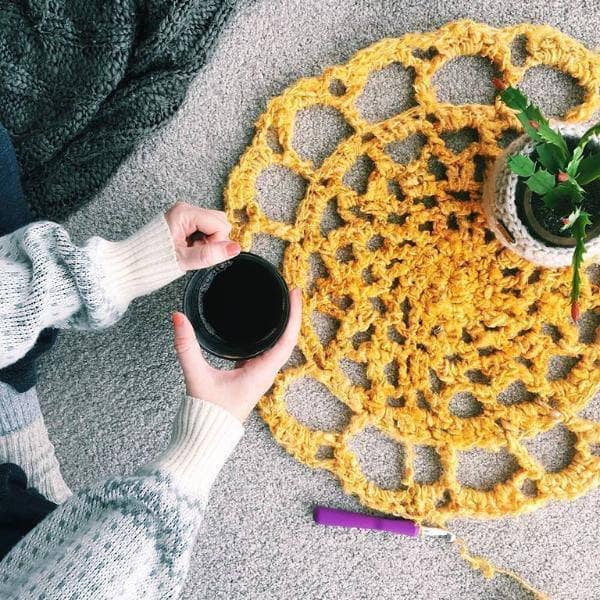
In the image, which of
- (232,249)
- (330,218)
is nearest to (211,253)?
(232,249)

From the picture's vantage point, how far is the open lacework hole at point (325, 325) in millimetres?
609

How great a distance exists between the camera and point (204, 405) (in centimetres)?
51

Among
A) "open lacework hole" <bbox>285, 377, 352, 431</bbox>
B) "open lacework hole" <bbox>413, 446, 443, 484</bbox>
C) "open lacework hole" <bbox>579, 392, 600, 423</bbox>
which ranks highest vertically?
"open lacework hole" <bbox>285, 377, 352, 431</bbox>

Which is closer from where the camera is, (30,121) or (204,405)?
(204,405)

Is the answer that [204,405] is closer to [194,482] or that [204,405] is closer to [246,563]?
[194,482]

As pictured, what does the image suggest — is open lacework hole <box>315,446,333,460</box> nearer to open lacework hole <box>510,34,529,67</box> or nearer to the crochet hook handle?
the crochet hook handle

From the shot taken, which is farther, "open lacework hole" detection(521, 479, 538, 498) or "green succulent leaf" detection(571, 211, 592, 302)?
"open lacework hole" detection(521, 479, 538, 498)

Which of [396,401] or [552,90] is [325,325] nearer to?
[396,401]

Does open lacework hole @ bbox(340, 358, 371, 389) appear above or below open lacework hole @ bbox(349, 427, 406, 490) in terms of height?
above

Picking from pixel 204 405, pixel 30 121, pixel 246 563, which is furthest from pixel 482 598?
pixel 30 121

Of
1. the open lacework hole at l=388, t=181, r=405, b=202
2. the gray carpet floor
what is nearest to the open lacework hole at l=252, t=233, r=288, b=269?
the gray carpet floor

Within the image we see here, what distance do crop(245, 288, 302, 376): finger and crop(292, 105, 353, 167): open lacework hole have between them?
0.49 ft

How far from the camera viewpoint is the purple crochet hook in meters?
0.60

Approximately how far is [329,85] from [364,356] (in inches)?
10.0
